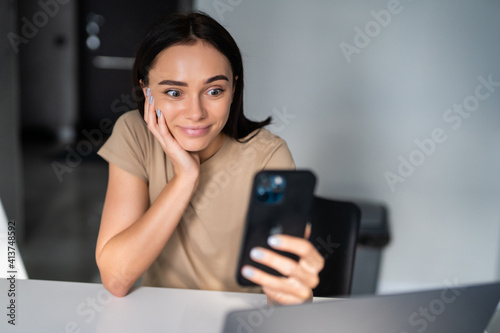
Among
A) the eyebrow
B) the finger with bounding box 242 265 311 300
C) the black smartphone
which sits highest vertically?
the eyebrow

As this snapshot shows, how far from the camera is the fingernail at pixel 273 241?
28.5 inches

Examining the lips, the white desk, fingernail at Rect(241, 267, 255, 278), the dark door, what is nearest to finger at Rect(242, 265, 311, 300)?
fingernail at Rect(241, 267, 255, 278)

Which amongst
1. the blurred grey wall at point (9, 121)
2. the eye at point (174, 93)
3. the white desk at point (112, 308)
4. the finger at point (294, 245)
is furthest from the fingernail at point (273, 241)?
the blurred grey wall at point (9, 121)

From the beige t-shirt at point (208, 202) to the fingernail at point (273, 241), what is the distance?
39 centimetres

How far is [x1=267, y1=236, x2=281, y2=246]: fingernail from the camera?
28.5 inches

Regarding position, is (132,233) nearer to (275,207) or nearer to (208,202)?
(208,202)

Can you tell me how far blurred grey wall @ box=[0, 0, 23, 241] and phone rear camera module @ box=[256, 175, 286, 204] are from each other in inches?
81.7

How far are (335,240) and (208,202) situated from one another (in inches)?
13.5

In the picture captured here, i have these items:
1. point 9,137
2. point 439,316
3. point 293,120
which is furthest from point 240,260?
point 9,137

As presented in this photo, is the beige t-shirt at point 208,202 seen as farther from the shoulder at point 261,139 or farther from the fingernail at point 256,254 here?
the fingernail at point 256,254

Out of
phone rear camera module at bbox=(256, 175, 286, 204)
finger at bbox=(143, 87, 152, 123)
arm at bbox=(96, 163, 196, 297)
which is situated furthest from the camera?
finger at bbox=(143, 87, 152, 123)

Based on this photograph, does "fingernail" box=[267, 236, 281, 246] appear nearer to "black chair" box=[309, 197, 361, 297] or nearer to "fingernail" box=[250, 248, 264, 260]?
"fingernail" box=[250, 248, 264, 260]

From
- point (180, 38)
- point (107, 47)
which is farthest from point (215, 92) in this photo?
point (107, 47)

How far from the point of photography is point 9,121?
237cm
